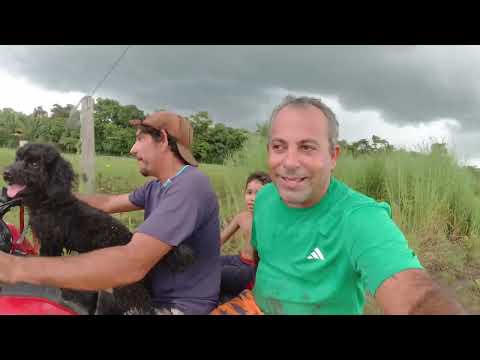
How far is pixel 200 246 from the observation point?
1861 millimetres

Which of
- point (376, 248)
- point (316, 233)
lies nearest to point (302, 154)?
point (316, 233)

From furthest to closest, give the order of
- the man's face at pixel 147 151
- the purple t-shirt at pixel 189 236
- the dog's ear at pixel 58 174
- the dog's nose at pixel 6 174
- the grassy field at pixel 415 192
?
the grassy field at pixel 415 192 < the dog's ear at pixel 58 174 < the dog's nose at pixel 6 174 < the man's face at pixel 147 151 < the purple t-shirt at pixel 189 236

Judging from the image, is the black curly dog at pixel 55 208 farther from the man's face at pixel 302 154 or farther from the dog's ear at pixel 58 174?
the man's face at pixel 302 154

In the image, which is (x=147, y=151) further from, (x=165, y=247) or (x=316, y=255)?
(x=316, y=255)

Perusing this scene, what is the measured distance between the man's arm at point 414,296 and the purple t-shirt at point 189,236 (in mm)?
789

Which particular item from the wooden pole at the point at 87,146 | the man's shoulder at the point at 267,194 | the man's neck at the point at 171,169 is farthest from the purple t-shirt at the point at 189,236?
the wooden pole at the point at 87,146

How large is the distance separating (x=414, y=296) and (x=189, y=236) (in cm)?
98

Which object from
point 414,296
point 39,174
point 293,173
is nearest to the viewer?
point 414,296

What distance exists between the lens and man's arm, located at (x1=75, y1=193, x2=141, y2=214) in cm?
248

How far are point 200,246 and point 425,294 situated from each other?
1.01 m

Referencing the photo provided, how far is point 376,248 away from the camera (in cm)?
124

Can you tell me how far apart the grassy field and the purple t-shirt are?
405cm

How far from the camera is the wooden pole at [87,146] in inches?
158

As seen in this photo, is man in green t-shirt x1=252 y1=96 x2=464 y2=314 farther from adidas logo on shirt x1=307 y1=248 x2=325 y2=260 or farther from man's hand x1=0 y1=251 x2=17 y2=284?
man's hand x1=0 y1=251 x2=17 y2=284
